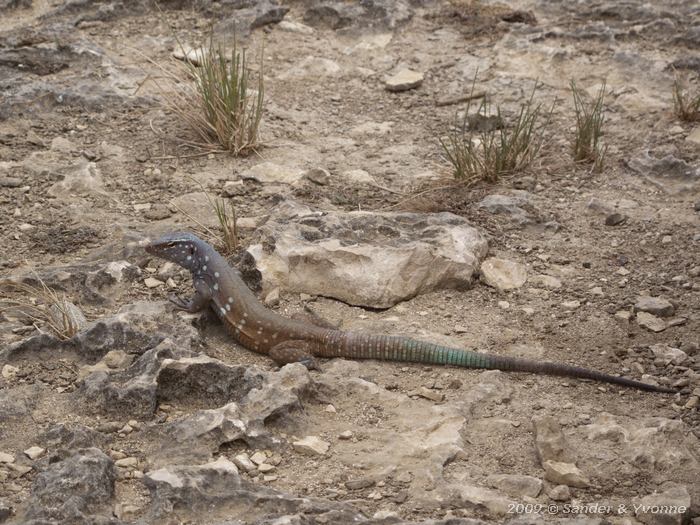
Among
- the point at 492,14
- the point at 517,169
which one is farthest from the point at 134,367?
the point at 492,14

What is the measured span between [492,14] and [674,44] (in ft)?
5.58

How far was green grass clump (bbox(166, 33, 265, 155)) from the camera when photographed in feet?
23.3

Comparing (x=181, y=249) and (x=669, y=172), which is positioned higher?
(x=669, y=172)

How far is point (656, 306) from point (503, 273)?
929 millimetres

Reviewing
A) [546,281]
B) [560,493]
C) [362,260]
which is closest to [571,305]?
[546,281]

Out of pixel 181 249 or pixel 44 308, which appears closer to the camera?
pixel 44 308

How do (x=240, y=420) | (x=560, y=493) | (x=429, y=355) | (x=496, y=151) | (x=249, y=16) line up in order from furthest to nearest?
1. (x=249, y=16)
2. (x=496, y=151)
3. (x=429, y=355)
4. (x=240, y=420)
5. (x=560, y=493)

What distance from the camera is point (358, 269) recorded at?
570 cm

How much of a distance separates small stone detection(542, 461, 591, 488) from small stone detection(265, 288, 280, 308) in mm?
2102

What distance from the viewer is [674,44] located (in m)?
8.55

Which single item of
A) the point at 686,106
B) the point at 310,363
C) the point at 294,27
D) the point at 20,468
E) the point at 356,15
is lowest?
the point at 310,363

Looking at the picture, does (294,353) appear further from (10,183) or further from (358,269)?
(10,183)

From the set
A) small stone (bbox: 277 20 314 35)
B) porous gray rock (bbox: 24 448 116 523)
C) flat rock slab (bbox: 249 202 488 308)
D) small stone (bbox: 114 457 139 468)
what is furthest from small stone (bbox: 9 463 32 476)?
small stone (bbox: 277 20 314 35)

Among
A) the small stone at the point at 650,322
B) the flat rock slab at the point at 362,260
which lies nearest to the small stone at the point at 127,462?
the flat rock slab at the point at 362,260
